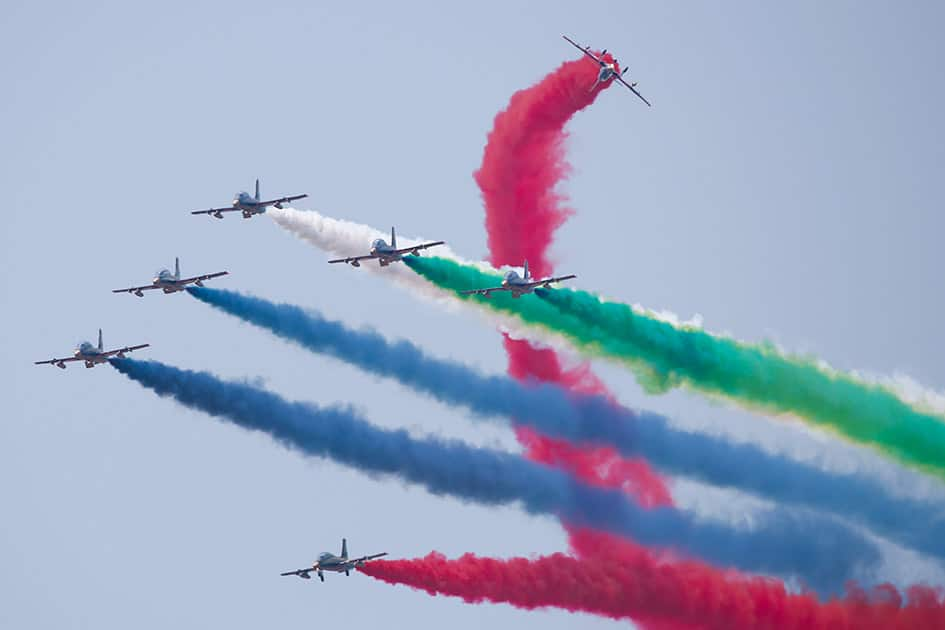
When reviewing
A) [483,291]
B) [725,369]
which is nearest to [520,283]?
[483,291]

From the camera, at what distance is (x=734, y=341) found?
10006 cm

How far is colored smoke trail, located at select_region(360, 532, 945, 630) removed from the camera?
9550 cm

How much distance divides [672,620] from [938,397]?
13.8 metres

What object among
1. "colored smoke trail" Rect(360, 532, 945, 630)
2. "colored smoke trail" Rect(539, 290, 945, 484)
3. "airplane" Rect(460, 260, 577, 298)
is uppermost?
"airplane" Rect(460, 260, 577, 298)

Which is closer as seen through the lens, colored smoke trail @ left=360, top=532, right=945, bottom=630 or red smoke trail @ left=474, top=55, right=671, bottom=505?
colored smoke trail @ left=360, top=532, right=945, bottom=630

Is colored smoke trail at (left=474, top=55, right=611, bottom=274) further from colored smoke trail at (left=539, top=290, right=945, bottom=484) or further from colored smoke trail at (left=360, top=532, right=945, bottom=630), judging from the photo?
colored smoke trail at (left=360, top=532, right=945, bottom=630)

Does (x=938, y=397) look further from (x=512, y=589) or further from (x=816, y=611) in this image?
(x=512, y=589)

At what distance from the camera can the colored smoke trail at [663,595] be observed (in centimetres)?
9550

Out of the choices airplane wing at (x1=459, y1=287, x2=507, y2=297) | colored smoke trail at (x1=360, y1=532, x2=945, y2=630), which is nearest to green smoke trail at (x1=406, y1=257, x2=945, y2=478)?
airplane wing at (x1=459, y1=287, x2=507, y2=297)

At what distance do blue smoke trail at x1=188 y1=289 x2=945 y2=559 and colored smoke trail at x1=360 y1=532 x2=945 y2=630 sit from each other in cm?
268

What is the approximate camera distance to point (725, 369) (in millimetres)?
99312

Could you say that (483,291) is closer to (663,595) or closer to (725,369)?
(725,369)

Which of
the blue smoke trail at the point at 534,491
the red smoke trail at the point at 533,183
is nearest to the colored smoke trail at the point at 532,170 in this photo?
the red smoke trail at the point at 533,183

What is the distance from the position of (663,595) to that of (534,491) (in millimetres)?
6822
